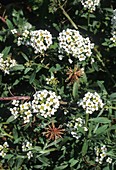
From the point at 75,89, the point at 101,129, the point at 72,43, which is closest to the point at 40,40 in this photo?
the point at 72,43

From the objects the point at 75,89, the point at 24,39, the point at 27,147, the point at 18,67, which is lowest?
the point at 27,147

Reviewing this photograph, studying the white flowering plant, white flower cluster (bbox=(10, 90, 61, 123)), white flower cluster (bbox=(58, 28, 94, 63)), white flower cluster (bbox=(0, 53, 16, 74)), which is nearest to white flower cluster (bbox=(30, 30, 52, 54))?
the white flowering plant

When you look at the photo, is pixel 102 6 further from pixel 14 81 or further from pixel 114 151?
pixel 114 151

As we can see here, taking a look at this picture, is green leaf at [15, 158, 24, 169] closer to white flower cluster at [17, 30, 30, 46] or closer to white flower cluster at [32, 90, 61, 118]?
white flower cluster at [32, 90, 61, 118]

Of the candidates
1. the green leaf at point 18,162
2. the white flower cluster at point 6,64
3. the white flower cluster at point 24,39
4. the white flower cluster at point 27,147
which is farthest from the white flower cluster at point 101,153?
the white flower cluster at point 24,39

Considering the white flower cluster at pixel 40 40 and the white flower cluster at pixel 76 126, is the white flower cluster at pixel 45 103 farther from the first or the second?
the white flower cluster at pixel 40 40

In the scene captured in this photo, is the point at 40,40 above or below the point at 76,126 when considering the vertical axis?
above

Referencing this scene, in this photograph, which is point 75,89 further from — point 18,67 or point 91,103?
point 18,67
